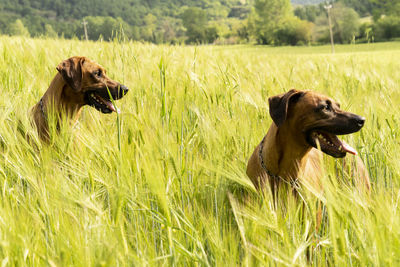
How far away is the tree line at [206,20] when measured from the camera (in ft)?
99.7

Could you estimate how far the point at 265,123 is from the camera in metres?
3.01

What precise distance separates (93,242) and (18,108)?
1657 mm

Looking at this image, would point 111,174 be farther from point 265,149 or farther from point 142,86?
point 142,86

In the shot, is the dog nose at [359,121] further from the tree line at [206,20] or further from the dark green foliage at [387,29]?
the dark green foliage at [387,29]

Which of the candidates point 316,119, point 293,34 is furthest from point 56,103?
point 293,34

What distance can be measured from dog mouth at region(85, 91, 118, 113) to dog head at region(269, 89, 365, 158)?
146 cm

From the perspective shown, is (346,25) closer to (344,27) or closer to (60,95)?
(344,27)

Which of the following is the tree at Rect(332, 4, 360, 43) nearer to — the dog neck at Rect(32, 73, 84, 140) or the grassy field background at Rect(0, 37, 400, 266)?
the dog neck at Rect(32, 73, 84, 140)

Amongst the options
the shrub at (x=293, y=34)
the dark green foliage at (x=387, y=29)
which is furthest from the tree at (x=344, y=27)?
the dark green foliage at (x=387, y=29)

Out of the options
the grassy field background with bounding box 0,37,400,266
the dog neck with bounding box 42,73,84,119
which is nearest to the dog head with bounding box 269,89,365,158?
the grassy field background with bounding box 0,37,400,266

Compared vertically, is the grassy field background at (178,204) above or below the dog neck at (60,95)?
below

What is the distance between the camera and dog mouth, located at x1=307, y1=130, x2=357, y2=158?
7.29 feet

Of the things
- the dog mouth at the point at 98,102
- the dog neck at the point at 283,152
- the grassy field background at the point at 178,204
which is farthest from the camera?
the dog mouth at the point at 98,102

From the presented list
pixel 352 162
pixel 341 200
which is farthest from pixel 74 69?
pixel 341 200
